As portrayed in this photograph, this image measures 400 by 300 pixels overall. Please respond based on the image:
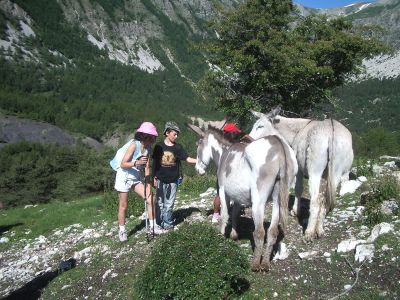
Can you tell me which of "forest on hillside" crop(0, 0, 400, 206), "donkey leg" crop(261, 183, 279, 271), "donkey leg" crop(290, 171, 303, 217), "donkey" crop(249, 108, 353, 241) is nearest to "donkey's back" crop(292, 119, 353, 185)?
"donkey" crop(249, 108, 353, 241)

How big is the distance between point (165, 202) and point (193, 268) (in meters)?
4.06

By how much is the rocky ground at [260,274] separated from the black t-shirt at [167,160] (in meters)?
1.51

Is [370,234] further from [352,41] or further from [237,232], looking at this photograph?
[352,41]

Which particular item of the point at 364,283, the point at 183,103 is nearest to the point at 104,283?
the point at 364,283

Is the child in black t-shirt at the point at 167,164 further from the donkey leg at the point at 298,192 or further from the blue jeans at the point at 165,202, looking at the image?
the donkey leg at the point at 298,192

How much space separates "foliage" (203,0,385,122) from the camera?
730 inches

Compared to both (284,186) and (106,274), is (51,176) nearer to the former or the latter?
(106,274)

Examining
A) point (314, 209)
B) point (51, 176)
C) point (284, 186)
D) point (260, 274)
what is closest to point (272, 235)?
point (260, 274)

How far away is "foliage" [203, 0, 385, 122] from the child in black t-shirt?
9.82 metres

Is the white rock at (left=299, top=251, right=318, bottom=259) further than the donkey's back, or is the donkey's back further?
the donkey's back

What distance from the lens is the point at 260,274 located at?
6.24 metres

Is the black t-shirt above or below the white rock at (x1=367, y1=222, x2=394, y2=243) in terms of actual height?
above

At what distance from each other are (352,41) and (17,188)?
52762mm

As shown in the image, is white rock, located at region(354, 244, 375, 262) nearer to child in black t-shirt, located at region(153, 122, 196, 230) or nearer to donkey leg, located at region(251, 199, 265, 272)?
donkey leg, located at region(251, 199, 265, 272)
